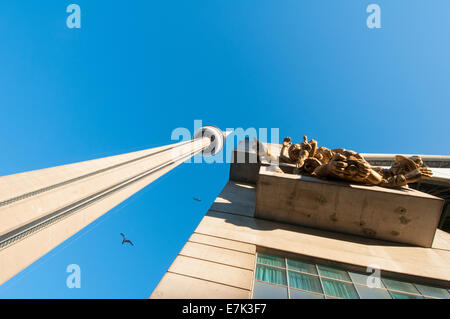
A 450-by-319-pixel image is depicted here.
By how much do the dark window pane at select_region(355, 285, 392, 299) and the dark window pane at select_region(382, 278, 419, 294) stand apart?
1.01 ft

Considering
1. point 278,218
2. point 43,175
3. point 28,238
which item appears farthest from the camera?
point 278,218

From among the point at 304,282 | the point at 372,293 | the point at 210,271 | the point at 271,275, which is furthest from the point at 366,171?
the point at 210,271

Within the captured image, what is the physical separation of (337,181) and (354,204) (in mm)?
927

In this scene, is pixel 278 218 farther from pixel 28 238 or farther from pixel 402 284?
pixel 28 238

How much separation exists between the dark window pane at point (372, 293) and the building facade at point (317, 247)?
29 mm

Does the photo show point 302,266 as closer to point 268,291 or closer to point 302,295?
point 302,295

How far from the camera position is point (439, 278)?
5.32 meters

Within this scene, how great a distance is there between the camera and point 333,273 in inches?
220

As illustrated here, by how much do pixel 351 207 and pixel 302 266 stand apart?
280 cm

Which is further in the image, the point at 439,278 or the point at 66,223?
the point at 439,278

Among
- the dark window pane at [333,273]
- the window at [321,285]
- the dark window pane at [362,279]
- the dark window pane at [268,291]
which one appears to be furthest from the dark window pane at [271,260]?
the dark window pane at [362,279]

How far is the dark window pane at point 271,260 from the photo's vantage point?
19.1ft
